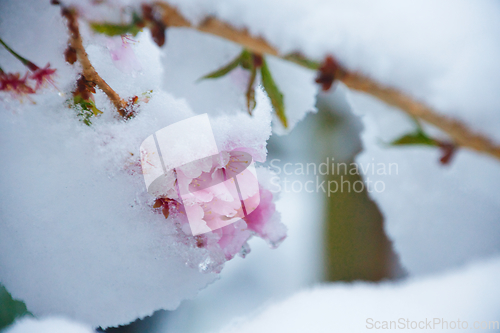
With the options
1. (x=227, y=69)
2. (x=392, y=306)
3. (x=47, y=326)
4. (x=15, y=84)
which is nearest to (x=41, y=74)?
(x=15, y=84)

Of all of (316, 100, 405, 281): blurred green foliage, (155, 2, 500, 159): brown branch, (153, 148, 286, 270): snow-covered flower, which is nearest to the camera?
(155, 2, 500, 159): brown branch

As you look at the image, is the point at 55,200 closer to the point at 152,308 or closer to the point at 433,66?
the point at 152,308

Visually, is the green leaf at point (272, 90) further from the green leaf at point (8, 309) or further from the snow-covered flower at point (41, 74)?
the green leaf at point (8, 309)

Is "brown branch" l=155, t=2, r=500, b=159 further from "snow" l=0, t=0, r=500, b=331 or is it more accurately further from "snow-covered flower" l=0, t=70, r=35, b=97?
"snow-covered flower" l=0, t=70, r=35, b=97

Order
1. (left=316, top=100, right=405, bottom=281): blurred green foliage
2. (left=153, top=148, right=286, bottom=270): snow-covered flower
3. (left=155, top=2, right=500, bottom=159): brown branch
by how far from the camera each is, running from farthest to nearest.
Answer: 1. (left=316, top=100, right=405, bottom=281): blurred green foliage
2. (left=153, top=148, right=286, bottom=270): snow-covered flower
3. (left=155, top=2, right=500, bottom=159): brown branch

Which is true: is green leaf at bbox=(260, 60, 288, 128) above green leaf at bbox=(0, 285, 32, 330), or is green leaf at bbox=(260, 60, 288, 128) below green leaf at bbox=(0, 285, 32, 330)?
above

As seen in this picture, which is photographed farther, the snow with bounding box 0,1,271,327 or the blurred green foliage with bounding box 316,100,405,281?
the blurred green foliage with bounding box 316,100,405,281

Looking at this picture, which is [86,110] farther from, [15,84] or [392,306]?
[392,306]

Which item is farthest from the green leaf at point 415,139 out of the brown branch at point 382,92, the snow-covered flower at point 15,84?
the snow-covered flower at point 15,84

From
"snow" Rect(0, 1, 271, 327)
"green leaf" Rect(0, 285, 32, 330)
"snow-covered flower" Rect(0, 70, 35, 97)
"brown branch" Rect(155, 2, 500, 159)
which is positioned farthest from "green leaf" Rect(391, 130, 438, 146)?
"green leaf" Rect(0, 285, 32, 330)
